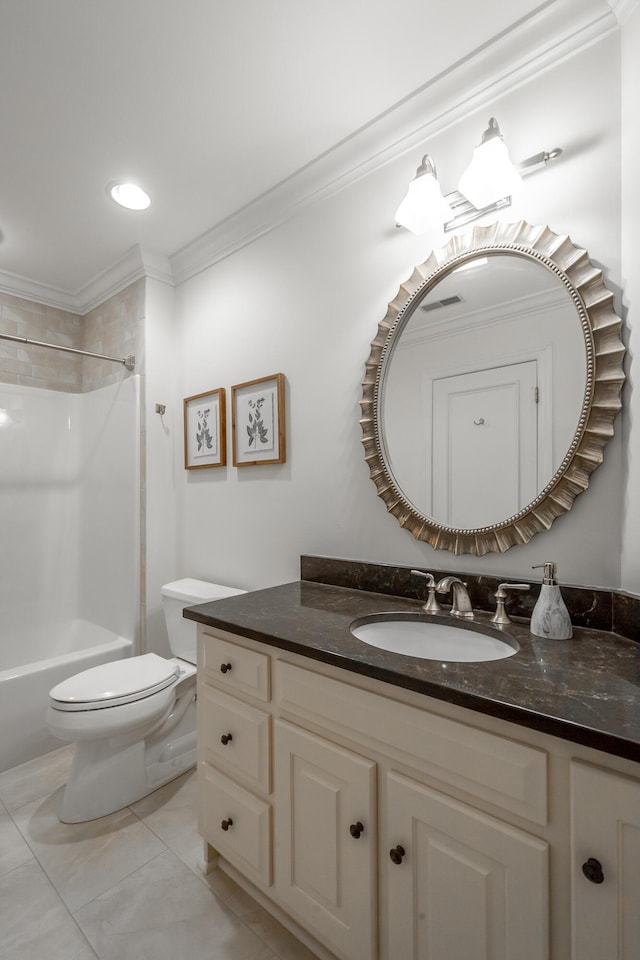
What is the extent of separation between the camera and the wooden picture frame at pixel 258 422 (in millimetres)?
1945

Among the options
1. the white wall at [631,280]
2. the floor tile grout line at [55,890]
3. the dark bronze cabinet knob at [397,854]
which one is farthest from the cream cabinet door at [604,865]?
the floor tile grout line at [55,890]

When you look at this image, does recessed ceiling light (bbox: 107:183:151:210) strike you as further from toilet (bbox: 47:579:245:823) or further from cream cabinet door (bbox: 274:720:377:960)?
cream cabinet door (bbox: 274:720:377:960)

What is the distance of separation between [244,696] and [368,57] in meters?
1.87

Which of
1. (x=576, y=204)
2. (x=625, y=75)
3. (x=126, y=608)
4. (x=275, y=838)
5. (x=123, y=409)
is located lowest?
(x=275, y=838)

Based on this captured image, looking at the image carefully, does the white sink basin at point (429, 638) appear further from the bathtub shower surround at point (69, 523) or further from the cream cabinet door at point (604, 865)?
the bathtub shower surround at point (69, 523)

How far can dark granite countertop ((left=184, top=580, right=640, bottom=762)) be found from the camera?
0.71 meters

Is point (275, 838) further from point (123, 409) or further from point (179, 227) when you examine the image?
point (179, 227)

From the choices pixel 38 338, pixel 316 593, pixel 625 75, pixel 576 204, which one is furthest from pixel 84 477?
pixel 625 75

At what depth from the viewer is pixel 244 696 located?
127cm

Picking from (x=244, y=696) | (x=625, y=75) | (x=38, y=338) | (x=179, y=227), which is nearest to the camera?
(x=625, y=75)

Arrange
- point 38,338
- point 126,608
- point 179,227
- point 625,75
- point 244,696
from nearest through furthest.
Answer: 1. point 625,75
2. point 244,696
3. point 179,227
4. point 126,608
5. point 38,338

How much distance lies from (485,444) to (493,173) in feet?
2.40

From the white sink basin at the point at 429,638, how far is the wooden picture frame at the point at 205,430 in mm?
1214

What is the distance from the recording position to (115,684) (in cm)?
175
